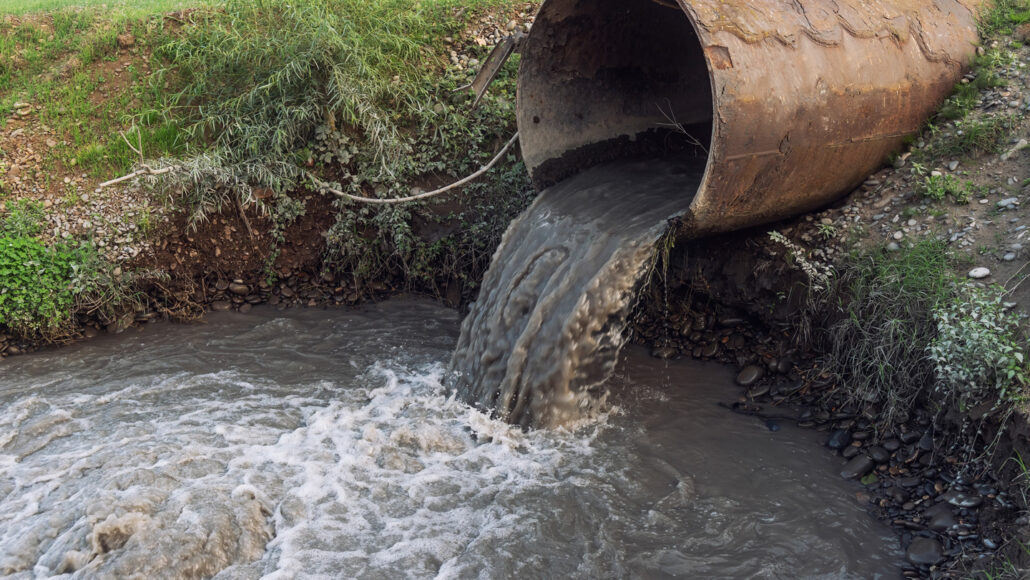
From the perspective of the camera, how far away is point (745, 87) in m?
3.91

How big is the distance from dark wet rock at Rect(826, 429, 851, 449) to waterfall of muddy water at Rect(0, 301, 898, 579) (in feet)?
0.41

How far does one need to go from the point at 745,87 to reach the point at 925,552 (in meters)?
2.40

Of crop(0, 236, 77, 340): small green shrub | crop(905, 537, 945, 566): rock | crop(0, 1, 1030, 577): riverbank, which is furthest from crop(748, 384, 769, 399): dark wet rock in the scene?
crop(0, 236, 77, 340): small green shrub

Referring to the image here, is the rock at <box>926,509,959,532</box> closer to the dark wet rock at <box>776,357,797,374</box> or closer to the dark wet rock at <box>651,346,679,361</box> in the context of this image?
the dark wet rock at <box>776,357,797,374</box>

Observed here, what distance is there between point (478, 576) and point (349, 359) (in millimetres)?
2534

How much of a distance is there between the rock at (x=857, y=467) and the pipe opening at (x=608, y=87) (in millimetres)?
2295

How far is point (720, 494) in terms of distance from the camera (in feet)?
12.8

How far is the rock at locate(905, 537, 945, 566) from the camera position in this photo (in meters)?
3.38

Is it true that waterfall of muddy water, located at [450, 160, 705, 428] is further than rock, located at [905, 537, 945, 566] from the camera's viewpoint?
Result: Yes

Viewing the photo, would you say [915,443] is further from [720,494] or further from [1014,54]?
[1014,54]

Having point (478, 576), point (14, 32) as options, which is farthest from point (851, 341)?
point (14, 32)

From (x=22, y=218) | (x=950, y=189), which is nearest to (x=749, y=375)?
(x=950, y=189)

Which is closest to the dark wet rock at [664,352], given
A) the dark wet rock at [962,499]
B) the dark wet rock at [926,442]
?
the dark wet rock at [926,442]

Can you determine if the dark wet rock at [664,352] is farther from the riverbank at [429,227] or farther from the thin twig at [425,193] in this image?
the thin twig at [425,193]
